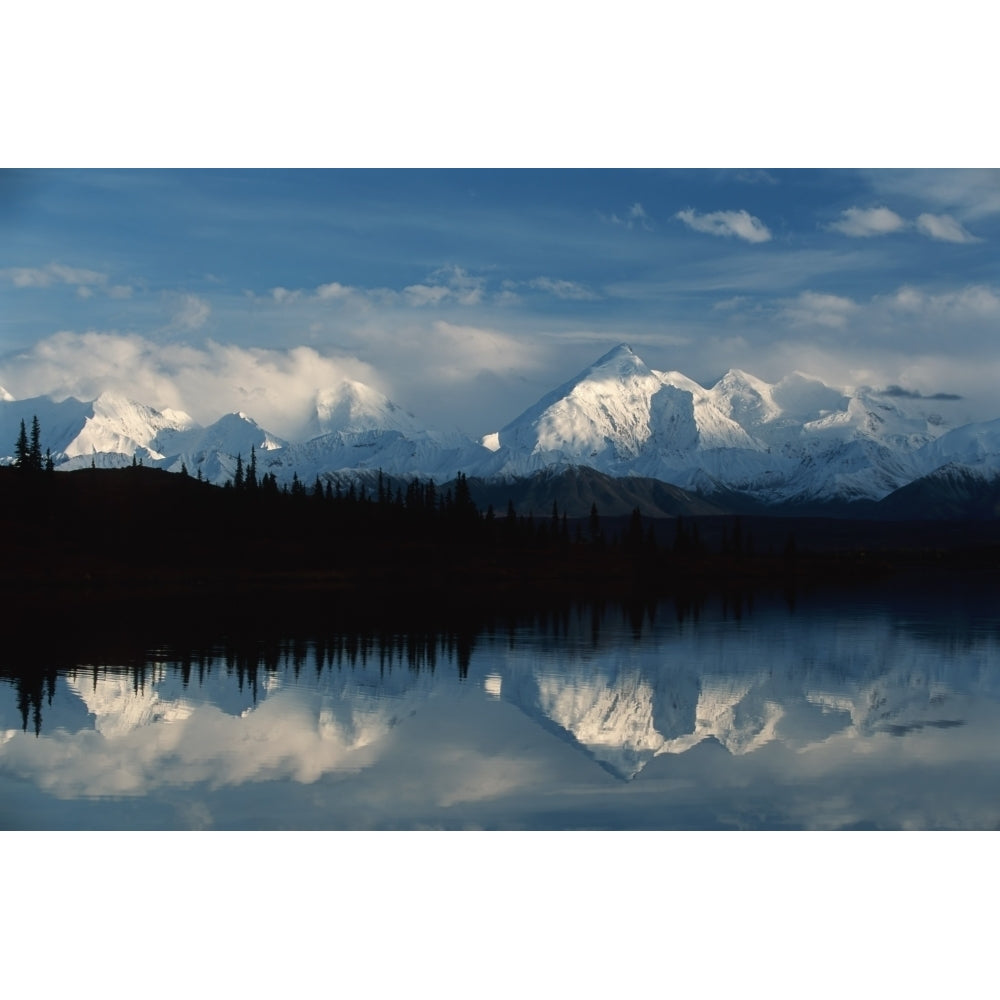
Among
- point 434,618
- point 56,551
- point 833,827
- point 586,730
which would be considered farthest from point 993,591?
point 833,827

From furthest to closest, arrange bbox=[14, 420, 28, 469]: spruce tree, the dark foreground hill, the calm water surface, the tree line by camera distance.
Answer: bbox=[14, 420, 28, 469]: spruce tree → the tree line → the dark foreground hill → the calm water surface

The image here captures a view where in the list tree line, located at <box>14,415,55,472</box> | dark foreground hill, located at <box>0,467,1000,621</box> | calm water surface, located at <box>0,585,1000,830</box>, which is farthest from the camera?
tree line, located at <box>14,415,55,472</box>

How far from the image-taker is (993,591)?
571 feet

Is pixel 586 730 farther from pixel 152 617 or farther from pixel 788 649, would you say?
pixel 152 617

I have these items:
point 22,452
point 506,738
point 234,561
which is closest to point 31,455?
point 22,452

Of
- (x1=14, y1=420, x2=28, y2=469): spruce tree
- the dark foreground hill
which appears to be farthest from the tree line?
the dark foreground hill

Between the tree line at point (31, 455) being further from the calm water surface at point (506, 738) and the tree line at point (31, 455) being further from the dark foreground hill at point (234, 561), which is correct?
the calm water surface at point (506, 738)

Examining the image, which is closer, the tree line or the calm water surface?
the calm water surface

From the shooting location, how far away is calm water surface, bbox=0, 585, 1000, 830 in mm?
36812

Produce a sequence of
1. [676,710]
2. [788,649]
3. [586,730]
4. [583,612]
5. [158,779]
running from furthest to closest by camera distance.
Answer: [583,612] → [788,649] → [676,710] → [586,730] → [158,779]

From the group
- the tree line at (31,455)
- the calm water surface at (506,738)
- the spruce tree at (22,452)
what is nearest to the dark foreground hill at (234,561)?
the spruce tree at (22,452)

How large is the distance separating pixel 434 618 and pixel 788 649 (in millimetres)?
30261

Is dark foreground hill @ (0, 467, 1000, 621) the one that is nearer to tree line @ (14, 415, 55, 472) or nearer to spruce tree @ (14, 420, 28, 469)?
spruce tree @ (14, 420, 28, 469)

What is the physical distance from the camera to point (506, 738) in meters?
48.6
